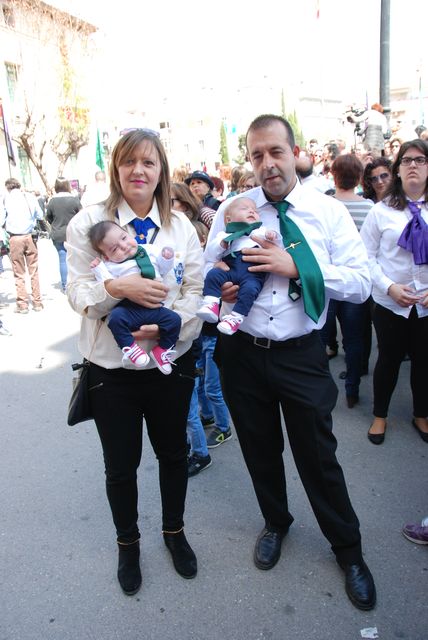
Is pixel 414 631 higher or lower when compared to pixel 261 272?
lower

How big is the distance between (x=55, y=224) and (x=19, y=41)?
1794cm

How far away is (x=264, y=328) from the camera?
2.21m

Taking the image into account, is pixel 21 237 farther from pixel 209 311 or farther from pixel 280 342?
Answer: pixel 280 342

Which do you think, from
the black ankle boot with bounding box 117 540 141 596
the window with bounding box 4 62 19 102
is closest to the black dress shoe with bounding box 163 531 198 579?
the black ankle boot with bounding box 117 540 141 596

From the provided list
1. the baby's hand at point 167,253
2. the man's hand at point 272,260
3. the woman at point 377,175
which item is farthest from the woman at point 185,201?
the woman at point 377,175

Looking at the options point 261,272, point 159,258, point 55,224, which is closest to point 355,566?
point 261,272

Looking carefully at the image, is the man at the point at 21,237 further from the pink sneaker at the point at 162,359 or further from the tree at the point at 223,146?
the tree at the point at 223,146

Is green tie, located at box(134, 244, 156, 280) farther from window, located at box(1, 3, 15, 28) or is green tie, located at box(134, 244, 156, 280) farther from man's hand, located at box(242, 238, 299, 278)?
window, located at box(1, 3, 15, 28)

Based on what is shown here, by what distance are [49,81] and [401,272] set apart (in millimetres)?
23884

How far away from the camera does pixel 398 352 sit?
11.6 feet

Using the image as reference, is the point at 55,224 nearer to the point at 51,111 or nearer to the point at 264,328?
the point at 264,328

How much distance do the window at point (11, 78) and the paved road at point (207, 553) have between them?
25.6 m

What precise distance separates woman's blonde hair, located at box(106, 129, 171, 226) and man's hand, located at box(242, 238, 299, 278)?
46 centimetres

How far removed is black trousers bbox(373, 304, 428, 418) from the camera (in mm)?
3426
